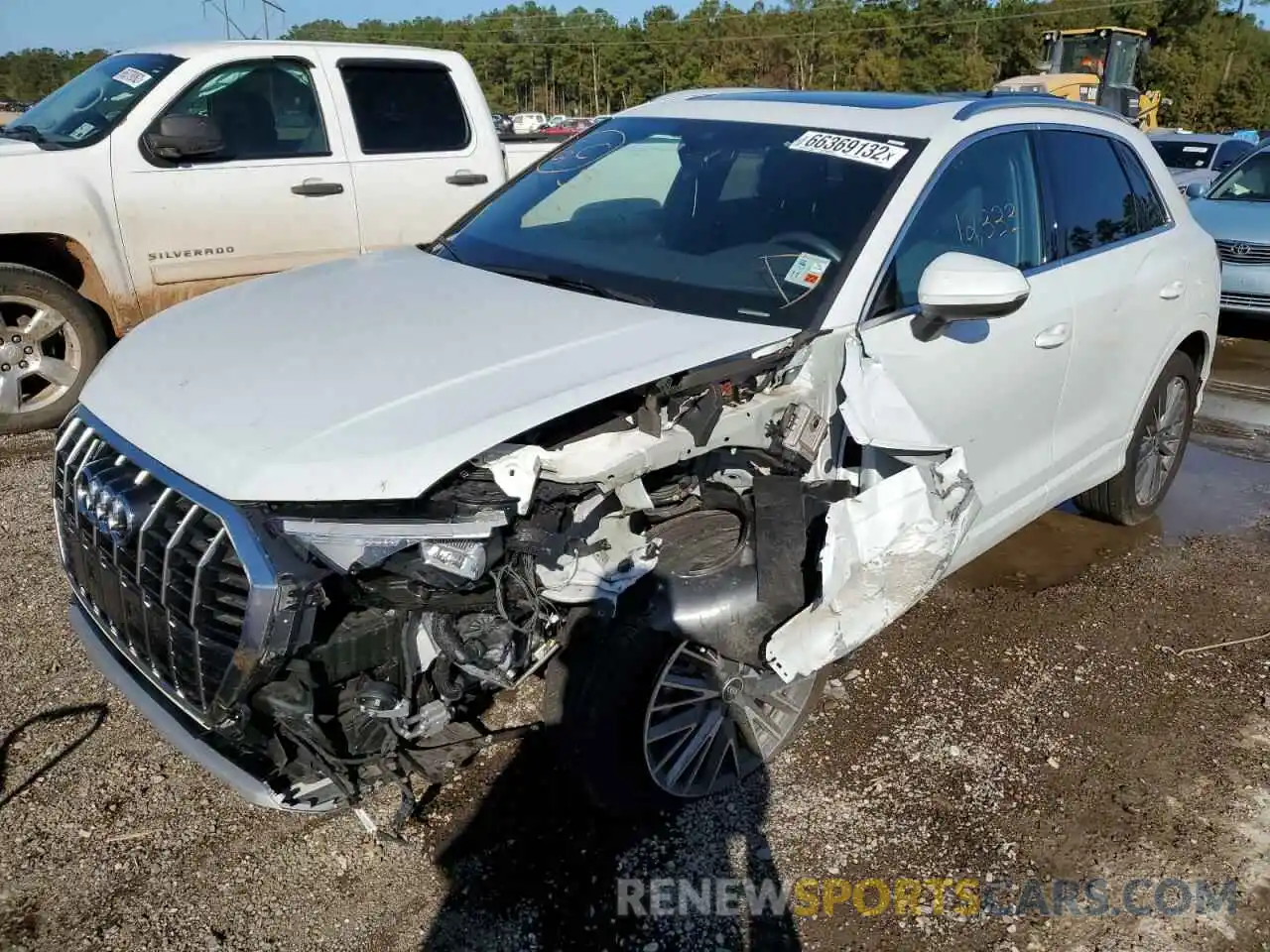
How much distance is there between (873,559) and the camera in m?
2.75

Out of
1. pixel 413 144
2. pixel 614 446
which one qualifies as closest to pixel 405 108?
pixel 413 144

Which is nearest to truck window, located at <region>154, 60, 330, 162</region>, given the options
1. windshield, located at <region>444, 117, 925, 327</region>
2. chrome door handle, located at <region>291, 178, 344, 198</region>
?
chrome door handle, located at <region>291, 178, 344, 198</region>

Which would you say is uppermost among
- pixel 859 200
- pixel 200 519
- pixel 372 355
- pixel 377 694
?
pixel 859 200

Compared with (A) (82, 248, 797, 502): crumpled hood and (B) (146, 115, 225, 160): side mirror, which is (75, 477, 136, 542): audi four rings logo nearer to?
(A) (82, 248, 797, 502): crumpled hood

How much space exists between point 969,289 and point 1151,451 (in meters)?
2.48

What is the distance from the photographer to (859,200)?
3.16m

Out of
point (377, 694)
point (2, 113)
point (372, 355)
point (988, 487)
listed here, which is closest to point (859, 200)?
point (988, 487)

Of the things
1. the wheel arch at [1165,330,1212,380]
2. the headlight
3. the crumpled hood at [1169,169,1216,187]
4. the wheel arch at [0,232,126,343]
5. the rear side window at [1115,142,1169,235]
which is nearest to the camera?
the headlight

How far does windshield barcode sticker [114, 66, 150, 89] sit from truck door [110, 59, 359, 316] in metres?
0.28

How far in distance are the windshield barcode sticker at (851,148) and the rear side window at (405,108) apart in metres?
3.75

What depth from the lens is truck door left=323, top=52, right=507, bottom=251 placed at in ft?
20.7

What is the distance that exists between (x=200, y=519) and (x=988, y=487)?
247 cm

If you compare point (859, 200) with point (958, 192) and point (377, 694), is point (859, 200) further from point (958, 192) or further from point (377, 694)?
point (377, 694)

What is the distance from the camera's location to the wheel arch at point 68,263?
550 centimetres
